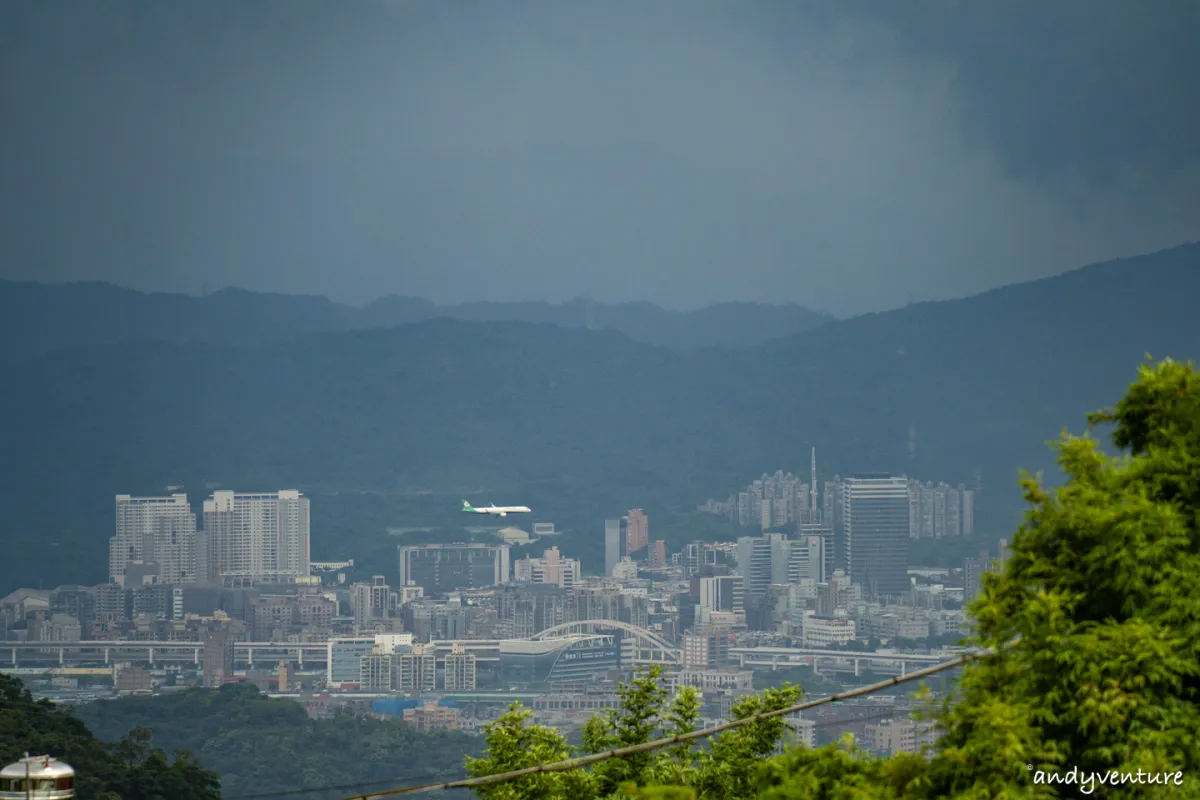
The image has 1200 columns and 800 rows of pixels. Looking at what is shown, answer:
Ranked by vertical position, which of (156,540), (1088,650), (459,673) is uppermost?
(1088,650)

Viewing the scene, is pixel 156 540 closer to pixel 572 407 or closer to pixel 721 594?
pixel 572 407

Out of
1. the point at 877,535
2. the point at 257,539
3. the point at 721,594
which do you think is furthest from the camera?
the point at 877,535

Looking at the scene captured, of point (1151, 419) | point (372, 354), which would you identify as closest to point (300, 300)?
point (372, 354)

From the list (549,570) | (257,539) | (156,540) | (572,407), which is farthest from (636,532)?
(156,540)

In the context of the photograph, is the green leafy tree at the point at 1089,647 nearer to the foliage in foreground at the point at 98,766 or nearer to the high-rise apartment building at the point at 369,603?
the foliage in foreground at the point at 98,766

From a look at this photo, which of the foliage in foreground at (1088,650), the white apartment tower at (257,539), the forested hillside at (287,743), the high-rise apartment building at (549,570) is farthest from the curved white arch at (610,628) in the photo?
the foliage in foreground at (1088,650)

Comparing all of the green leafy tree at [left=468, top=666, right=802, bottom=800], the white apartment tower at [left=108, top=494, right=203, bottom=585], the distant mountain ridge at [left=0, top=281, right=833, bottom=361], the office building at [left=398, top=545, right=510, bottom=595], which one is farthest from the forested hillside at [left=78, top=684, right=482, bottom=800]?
the distant mountain ridge at [left=0, top=281, right=833, bottom=361]
